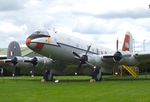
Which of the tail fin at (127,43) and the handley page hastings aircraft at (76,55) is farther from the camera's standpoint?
the tail fin at (127,43)

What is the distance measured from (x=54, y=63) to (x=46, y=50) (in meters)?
4.22

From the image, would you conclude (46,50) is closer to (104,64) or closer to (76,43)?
(76,43)

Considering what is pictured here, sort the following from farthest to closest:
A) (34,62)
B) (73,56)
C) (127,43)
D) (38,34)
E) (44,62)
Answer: (127,43) → (34,62) → (44,62) → (73,56) → (38,34)

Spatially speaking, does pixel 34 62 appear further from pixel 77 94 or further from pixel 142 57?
pixel 77 94

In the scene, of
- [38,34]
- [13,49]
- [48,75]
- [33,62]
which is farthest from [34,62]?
[13,49]

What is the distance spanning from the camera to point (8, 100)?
17.7 m

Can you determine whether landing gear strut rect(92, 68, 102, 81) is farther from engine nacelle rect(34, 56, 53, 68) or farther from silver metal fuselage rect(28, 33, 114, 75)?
engine nacelle rect(34, 56, 53, 68)

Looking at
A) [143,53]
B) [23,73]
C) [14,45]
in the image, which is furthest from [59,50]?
[23,73]

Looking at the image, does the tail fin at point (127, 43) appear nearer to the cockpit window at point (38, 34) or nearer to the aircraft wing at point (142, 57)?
the aircraft wing at point (142, 57)

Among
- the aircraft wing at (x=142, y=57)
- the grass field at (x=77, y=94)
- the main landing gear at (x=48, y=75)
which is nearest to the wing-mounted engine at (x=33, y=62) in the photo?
the main landing gear at (x=48, y=75)

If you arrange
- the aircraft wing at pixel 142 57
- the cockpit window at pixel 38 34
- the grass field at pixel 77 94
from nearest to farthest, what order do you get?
the grass field at pixel 77 94 → the cockpit window at pixel 38 34 → the aircraft wing at pixel 142 57

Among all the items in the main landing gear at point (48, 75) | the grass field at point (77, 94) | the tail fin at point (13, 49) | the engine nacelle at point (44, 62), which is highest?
the tail fin at point (13, 49)

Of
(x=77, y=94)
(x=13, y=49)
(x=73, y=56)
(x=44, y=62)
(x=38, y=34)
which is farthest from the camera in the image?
(x=13, y=49)

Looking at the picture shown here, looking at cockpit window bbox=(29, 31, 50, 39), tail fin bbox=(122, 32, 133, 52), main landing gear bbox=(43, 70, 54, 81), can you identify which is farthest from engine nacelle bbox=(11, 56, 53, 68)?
tail fin bbox=(122, 32, 133, 52)
